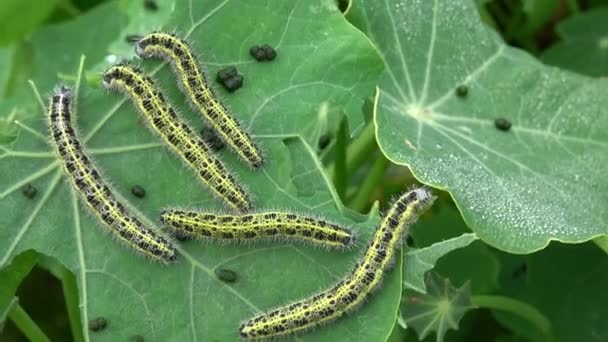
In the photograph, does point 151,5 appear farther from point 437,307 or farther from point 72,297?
point 437,307

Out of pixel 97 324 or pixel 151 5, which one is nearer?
→ pixel 97 324

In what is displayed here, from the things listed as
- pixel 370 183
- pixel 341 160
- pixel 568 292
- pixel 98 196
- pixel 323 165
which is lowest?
pixel 568 292

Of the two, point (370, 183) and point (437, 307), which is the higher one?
point (370, 183)

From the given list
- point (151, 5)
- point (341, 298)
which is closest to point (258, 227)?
point (341, 298)

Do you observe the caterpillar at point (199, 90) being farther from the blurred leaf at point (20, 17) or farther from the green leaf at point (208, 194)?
the blurred leaf at point (20, 17)

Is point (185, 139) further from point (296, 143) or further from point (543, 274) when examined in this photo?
point (543, 274)

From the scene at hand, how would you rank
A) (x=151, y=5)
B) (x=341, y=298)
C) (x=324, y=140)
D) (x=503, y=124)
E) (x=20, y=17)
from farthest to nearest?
(x=20, y=17) < (x=151, y=5) < (x=324, y=140) < (x=503, y=124) < (x=341, y=298)

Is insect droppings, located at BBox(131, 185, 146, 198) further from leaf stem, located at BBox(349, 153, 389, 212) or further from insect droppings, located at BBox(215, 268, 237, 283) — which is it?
leaf stem, located at BBox(349, 153, 389, 212)

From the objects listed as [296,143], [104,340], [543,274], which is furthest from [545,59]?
[104,340]
